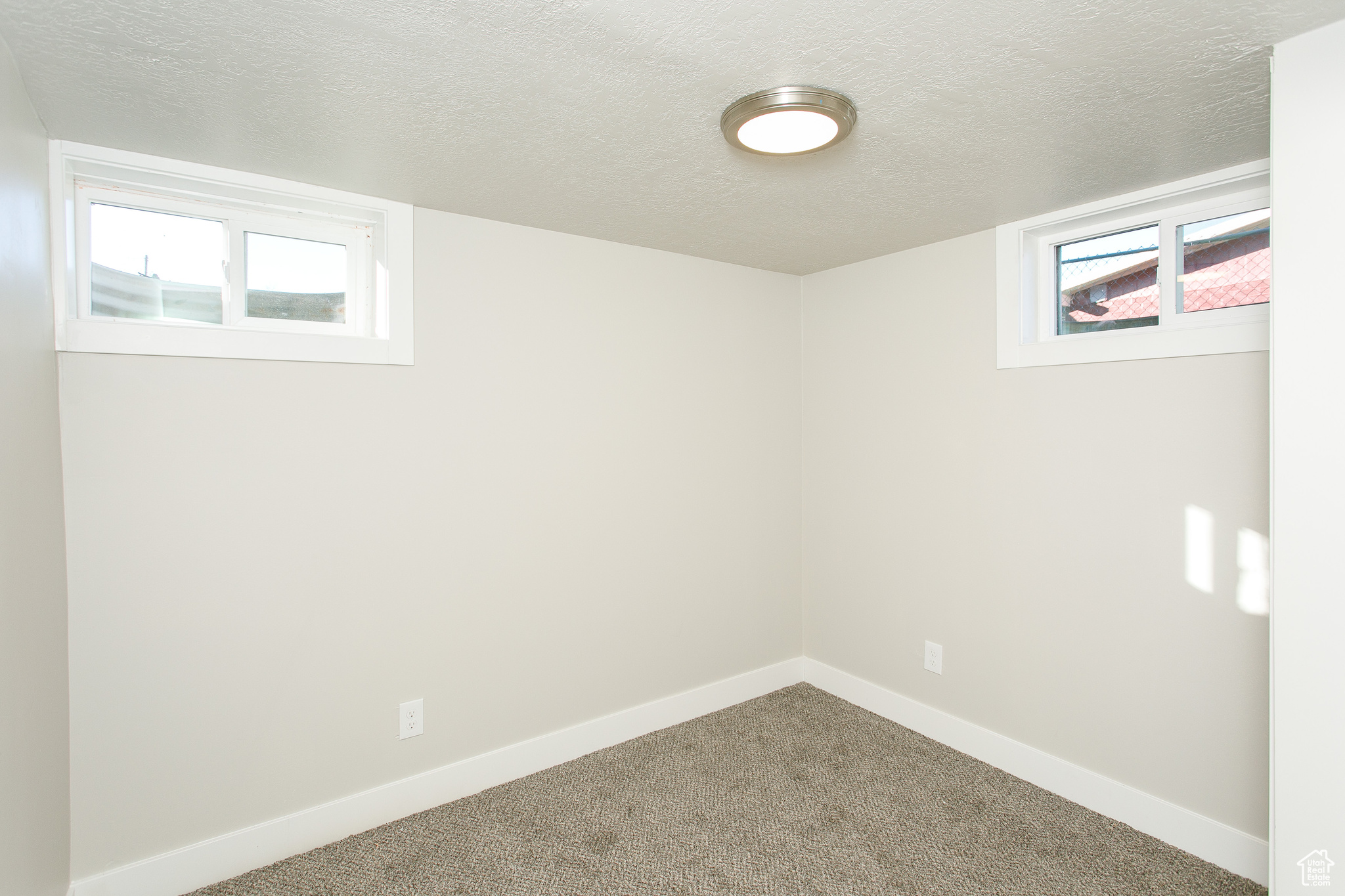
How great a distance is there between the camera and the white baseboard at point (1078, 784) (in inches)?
79.8

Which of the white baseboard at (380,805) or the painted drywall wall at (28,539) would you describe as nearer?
the painted drywall wall at (28,539)

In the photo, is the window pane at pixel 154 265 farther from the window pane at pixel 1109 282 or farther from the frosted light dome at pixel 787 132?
the window pane at pixel 1109 282

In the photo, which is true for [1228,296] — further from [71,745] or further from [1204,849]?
[71,745]

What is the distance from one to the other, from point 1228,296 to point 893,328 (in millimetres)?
1207

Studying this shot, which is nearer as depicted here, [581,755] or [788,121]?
[788,121]

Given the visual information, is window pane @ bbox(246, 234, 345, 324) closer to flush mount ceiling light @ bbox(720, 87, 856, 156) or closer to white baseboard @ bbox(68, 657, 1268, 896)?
flush mount ceiling light @ bbox(720, 87, 856, 156)

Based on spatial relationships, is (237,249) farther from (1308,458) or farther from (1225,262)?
(1225,262)

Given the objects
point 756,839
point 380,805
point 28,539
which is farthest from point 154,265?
point 756,839

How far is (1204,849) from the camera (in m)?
2.08

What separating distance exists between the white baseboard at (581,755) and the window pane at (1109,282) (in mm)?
1649

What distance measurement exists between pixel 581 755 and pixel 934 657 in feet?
5.21

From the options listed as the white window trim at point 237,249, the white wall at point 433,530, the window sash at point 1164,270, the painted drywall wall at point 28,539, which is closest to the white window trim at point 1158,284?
the window sash at point 1164,270

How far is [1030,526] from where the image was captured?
2574 millimetres

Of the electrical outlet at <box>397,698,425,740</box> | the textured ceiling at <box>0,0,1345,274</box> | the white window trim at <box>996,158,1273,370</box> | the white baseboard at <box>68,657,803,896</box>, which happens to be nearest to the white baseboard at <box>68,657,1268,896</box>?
the white baseboard at <box>68,657,803,896</box>
